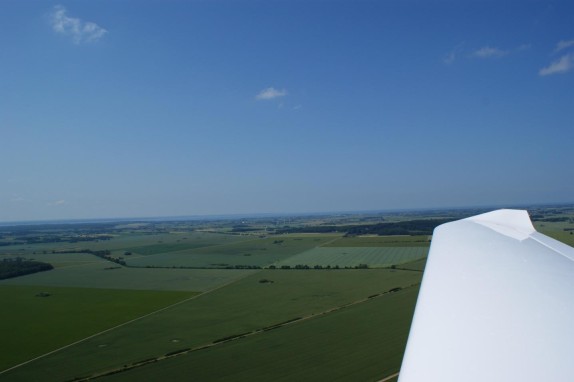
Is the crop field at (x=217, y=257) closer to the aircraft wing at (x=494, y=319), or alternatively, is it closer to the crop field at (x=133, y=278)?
the crop field at (x=133, y=278)

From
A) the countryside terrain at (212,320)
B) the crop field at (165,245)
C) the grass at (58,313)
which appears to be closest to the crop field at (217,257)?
the countryside terrain at (212,320)

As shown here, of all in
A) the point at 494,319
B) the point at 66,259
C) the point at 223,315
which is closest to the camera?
the point at 494,319

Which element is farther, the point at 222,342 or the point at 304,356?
the point at 222,342

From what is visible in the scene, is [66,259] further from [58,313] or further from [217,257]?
[58,313]

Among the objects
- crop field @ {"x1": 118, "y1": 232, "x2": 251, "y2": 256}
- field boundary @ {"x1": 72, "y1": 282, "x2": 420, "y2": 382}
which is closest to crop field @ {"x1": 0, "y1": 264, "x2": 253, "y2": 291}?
field boundary @ {"x1": 72, "y1": 282, "x2": 420, "y2": 382}

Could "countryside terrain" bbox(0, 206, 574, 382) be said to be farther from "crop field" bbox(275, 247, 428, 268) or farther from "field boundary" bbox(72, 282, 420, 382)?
"crop field" bbox(275, 247, 428, 268)

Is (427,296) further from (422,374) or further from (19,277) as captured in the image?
(19,277)

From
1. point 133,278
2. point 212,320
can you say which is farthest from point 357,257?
point 212,320
